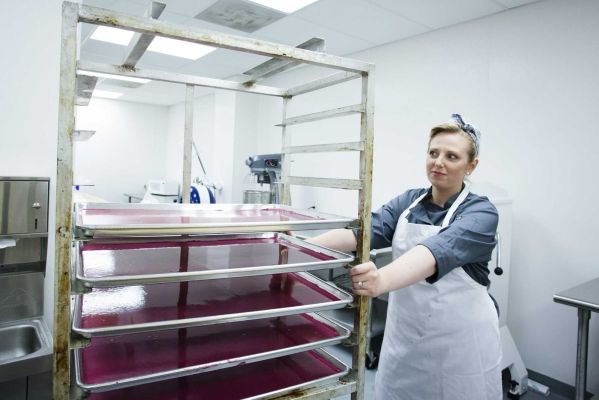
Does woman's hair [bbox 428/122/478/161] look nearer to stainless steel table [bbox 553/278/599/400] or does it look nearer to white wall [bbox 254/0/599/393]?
stainless steel table [bbox 553/278/599/400]

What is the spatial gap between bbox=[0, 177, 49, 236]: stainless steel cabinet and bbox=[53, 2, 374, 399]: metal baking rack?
989mm

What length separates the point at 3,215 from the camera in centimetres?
175

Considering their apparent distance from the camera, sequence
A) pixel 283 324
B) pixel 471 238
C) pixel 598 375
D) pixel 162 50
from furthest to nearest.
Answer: pixel 162 50
pixel 598 375
pixel 471 238
pixel 283 324

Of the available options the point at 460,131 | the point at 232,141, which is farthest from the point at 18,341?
the point at 232,141

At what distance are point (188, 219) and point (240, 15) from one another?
286cm

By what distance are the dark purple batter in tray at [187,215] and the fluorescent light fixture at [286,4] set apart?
7.81ft

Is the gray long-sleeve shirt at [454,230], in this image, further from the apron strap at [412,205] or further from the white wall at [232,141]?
the white wall at [232,141]

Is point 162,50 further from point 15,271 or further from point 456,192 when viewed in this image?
point 456,192

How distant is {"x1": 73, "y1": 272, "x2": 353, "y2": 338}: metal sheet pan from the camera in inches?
29.7

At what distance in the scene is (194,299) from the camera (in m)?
0.98

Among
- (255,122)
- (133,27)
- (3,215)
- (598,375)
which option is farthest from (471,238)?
(255,122)

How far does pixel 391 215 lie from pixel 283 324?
0.83m

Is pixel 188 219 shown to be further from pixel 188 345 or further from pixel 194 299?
pixel 188 345

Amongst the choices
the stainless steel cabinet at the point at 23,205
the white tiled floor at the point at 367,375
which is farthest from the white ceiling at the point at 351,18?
the white tiled floor at the point at 367,375
